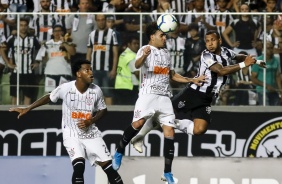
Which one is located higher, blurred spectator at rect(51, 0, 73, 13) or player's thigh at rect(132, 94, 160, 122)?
blurred spectator at rect(51, 0, 73, 13)

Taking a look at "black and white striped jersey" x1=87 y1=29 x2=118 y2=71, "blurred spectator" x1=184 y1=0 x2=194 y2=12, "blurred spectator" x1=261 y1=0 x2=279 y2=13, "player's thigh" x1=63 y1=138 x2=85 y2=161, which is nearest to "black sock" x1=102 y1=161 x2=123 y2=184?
"player's thigh" x1=63 y1=138 x2=85 y2=161

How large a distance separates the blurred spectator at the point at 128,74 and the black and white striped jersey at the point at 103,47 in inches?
8.0

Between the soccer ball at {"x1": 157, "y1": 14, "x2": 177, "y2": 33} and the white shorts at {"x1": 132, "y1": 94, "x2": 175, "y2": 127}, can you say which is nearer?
the soccer ball at {"x1": 157, "y1": 14, "x2": 177, "y2": 33}

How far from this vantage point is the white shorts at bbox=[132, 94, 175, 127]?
61.1 feet

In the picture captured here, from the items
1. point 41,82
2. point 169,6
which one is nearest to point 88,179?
point 41,82

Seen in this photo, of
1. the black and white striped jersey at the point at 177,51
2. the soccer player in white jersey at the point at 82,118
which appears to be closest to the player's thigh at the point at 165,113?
the soccer player in white jersey at the point at 82,118

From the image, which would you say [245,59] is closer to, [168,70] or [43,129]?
[168,70]

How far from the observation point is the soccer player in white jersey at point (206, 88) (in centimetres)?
1884

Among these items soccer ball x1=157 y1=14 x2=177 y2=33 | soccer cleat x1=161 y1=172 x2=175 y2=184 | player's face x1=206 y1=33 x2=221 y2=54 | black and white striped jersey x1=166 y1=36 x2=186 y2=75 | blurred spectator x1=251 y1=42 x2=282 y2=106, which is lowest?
soccer cleat x1=161 y1=172 x2=175 y2=184

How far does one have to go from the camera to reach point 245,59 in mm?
18672

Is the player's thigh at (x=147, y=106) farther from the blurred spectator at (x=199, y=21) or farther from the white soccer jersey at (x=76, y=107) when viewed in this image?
the blurred spectator at (x=199, y=21)

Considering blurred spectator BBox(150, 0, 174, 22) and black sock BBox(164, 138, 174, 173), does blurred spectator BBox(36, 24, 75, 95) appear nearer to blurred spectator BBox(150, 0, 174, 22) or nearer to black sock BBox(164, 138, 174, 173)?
blurred spectator BBox(150, 0, 174, 22)

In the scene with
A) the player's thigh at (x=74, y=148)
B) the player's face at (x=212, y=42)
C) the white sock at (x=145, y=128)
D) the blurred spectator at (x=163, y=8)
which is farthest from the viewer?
the blurred spectator at (x=163, y=8)

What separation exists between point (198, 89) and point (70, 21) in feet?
10.7
